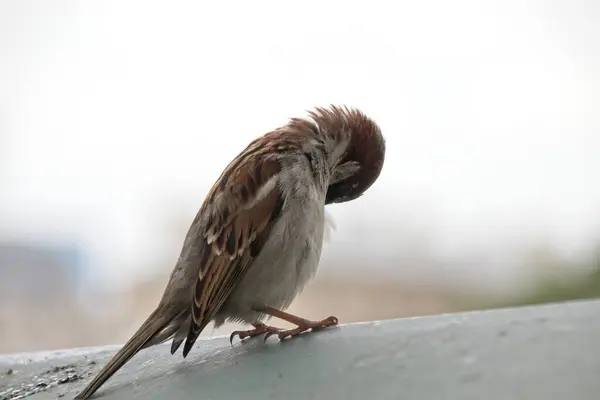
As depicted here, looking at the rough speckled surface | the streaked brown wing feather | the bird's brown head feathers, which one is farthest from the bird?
the rough speckled surface

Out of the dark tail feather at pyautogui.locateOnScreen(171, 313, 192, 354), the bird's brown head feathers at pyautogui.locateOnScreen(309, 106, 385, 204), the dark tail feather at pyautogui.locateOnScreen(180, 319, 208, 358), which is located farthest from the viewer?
the bird's brown head feathers at pyautogui.locateOnScreen(309, 106, 385, 204)

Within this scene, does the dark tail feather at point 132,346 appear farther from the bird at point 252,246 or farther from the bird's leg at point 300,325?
the bird's leg at point 300,325

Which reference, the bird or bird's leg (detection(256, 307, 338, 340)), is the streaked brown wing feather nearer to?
the bird

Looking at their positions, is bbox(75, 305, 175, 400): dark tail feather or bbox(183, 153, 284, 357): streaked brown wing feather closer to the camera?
bbox(75, 305, 175, 400): dark tail feather

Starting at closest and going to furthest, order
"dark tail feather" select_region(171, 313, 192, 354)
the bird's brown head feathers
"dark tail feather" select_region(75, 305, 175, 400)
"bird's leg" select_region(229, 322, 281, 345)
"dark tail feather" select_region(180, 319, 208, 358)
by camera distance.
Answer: "dark tail feather" select_region(75, 305, 175, 400) < "dark tail feather" select_region(180, 319, 208, 358) < "dark tail feather" select_region(171, 313, 192, 354) < "bird's leg" select_region(229, 322, 281, 345) < the bird's brown head feathers

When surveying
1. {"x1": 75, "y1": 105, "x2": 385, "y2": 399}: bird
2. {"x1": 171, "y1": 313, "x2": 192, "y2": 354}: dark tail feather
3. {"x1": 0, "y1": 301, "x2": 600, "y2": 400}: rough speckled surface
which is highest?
{"x1": 75, "y1": 105, "x2": 385, "y2": 399}: bird

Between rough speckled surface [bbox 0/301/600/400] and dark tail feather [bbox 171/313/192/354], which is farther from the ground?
dark tail feather [bbox 171/313/192/354]
